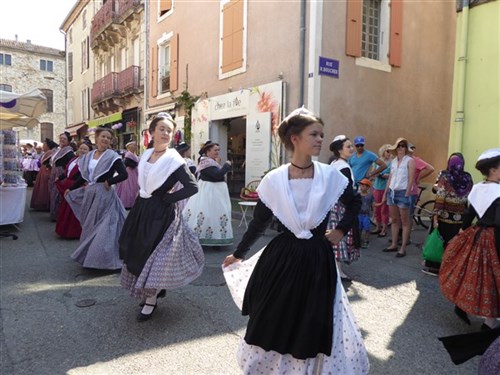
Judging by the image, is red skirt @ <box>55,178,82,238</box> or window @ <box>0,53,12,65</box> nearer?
red skirt @ <box>55,178,82,238</box>

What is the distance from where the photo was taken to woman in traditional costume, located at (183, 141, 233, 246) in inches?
255

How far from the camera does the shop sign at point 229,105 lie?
37.2ft

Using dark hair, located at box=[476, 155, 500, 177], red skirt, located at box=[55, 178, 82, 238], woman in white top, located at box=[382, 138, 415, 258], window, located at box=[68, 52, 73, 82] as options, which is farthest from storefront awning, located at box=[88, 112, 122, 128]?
dark hair, located at box=[476, 155, 500, 177]

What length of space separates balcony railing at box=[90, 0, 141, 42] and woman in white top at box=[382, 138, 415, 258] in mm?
14882

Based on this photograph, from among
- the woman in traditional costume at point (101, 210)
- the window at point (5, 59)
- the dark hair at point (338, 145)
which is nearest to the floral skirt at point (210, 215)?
the woman in traditional costume at point (101, 210)

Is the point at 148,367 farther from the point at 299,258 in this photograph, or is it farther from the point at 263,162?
the point at 263,162

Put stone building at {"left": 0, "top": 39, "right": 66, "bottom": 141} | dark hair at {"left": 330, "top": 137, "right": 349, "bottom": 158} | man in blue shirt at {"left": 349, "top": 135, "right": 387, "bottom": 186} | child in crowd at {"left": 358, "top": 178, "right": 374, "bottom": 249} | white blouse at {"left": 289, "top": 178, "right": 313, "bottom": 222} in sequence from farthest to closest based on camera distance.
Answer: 1. stone building at {"left": 0, "top": 39, "right": 66, "bottom": 141}
2. man in blue shirt at {"left": 349, "top": 135, "right": 387, "bottom": 186}
3. child in crowd at {"left": 358, "top": 178, "right": 374, "bottom": 249}
4. dark hair at {"left": 330, "top": 137, "right": 349, "bottom": 158}
5. white blouse at {"left": 289, "top": 178, "right": 313, "bottom": 222}

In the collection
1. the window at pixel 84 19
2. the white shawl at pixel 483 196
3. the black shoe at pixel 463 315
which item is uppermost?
the window at pixel 84 19

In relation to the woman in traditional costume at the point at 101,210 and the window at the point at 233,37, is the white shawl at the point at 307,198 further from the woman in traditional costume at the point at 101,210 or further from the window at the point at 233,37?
the window at the point at 233,37

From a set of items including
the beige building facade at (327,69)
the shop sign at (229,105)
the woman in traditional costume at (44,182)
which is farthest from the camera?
the shop sign at (229,105)

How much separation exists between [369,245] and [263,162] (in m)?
4.33

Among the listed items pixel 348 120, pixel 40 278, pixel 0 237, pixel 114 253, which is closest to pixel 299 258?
pixel 114 253

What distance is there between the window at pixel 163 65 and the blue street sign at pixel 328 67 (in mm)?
7239

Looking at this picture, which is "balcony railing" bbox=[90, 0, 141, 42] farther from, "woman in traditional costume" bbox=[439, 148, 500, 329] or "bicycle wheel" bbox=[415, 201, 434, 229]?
"woman in traditional costume" bbox=[439, 148, 500, 329]
